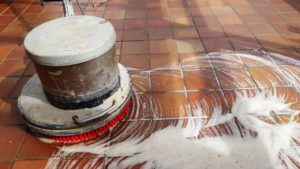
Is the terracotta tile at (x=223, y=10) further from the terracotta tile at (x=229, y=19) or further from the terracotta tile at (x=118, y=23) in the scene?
the terracotta tile at (x=118, y=23)

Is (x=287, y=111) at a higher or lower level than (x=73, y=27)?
lower

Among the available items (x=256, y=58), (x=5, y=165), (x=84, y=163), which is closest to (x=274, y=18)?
(x=256, y=58)

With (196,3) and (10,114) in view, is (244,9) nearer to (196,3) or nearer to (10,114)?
(196,3)

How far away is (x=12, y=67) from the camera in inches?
107

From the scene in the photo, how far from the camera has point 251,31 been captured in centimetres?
317

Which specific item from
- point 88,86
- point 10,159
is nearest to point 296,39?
point 88,86

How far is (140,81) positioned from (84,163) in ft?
3.11

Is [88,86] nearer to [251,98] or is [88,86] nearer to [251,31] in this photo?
[251,98]

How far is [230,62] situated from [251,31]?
747mm

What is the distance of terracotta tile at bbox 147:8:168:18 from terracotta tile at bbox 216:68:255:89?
1.40 m

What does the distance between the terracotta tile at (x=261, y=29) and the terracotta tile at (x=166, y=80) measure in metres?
1.24

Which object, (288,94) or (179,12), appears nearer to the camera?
(288,94)

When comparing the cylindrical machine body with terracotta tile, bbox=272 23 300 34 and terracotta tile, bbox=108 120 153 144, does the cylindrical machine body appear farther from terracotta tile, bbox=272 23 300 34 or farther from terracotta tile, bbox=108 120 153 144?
terracotta tile, bbox=272 23 300 34

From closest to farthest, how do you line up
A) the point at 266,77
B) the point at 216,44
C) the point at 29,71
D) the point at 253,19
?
the point at 266,77 → the point at 29,71 → the point at 216,44 → the point at 253,19
